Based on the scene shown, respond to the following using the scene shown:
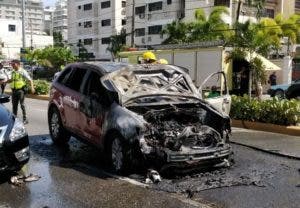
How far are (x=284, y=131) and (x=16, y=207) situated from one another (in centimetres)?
770

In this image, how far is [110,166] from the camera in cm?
814

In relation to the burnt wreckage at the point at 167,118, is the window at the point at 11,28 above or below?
above

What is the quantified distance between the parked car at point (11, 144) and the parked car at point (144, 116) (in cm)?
131

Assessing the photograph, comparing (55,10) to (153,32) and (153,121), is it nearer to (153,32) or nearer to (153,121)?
(153,32)

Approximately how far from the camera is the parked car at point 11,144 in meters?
6.68

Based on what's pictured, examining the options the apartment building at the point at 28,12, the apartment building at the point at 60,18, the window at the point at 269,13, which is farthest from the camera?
the apartment building at the point at 60,18

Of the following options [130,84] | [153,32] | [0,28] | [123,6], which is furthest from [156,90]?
[0,28]

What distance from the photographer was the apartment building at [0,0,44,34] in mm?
131938

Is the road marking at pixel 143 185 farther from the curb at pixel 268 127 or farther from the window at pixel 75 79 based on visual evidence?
the curb at pixel 268 127

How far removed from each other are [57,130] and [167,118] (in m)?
3.09

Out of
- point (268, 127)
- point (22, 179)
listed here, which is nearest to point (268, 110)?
point (268, 127)

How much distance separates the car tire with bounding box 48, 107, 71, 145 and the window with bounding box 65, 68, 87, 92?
27.2 inches

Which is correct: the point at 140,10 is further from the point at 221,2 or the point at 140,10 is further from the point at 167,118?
the point at 167,118

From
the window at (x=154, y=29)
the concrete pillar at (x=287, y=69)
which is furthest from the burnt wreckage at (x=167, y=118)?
the window at (x=154, y=29)
